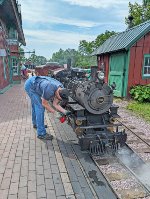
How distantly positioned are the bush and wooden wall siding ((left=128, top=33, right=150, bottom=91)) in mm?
471

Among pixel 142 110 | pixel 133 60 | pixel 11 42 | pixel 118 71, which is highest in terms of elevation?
pixel 11 42

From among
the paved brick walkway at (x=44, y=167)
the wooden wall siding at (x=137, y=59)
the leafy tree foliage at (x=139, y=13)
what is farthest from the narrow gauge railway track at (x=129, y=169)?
the leafy tree foliage at (x=139, y=13)

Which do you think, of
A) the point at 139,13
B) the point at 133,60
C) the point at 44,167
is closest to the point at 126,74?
the point at 133,60

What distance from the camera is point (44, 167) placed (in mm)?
4480

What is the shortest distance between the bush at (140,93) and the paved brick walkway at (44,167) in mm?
6105

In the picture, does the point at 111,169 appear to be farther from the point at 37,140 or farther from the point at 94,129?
the point at 37,140

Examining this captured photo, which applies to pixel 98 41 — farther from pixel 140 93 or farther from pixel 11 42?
pixel 140 93

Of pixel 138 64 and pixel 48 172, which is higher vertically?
pixel 138 64

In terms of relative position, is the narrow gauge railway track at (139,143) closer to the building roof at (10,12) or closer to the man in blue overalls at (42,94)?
the man in blue overalls at (42,94)

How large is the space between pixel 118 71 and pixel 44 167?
33.2 ft

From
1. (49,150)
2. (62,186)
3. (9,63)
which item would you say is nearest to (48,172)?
(62,186)

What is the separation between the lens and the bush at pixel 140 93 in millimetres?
11863

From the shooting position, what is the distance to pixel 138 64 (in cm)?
1289

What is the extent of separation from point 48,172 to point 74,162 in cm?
71
